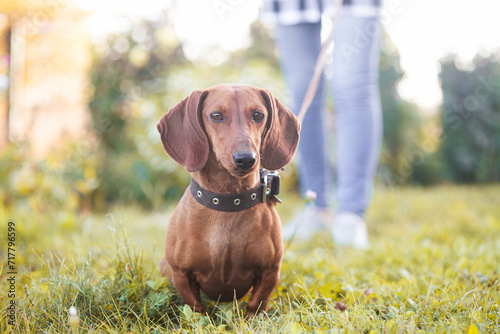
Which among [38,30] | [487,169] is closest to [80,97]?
[38,30]

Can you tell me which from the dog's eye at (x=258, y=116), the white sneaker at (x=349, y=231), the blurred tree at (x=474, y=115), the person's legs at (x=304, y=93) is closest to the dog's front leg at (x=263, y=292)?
the dog's eye at (x=258, y=116)

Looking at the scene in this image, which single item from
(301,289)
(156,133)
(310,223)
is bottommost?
(310,223)

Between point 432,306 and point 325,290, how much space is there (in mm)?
405

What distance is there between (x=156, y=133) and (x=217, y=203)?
3178 millimetres

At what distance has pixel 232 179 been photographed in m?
1.50

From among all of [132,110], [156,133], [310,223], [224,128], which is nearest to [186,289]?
[224,128]

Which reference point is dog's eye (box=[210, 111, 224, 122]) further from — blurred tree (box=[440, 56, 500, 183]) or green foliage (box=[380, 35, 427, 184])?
blurred tree (box=[440, 56, 500, 183])

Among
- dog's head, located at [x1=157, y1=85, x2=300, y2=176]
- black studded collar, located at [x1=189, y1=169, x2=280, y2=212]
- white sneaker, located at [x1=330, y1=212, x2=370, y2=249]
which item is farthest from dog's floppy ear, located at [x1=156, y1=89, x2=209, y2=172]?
white sneaker, located at [x1=330, y1=212, x2=370, y2=249]

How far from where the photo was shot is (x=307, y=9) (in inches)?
106

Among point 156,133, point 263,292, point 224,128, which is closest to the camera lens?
point 224,128

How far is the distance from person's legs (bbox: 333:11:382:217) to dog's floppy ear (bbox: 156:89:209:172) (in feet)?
4.82

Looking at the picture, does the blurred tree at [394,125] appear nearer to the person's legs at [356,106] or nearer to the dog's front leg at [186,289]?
the person's legs at [356,106]

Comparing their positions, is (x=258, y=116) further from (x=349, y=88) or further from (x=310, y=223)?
(x=310, y=223)

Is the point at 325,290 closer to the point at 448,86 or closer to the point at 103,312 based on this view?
the point at 103,312
